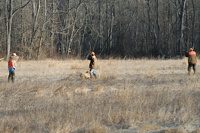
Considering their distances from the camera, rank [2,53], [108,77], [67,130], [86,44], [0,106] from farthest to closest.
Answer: [86,44] < [2,53] < [108,77] < [0,106] < [67,130]

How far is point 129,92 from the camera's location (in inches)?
453

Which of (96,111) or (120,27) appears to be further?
(120,27)

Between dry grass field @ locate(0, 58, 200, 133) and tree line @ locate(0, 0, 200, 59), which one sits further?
tree line @ locate(0, 0, 200, 59)

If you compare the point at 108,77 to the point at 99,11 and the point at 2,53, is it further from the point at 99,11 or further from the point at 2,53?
the point at 99,11

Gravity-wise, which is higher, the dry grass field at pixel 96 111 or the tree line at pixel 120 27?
the tree line at pixel 120 27

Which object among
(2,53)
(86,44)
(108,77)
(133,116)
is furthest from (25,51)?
(133,116)

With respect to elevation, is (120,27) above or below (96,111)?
above

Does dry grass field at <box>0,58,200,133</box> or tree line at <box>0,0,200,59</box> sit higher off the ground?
tree line at <box>0,0,200,59</box>

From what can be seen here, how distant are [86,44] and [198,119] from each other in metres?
47.6

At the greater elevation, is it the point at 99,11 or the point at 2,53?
the point at 99,11

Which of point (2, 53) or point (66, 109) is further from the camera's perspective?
point (2, 53)

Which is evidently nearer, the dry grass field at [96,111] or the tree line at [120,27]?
the dry grass field at [96,111]

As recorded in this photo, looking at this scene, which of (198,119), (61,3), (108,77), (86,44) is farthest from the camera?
(86,44)

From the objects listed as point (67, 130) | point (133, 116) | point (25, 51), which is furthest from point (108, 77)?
point (25, 51)
